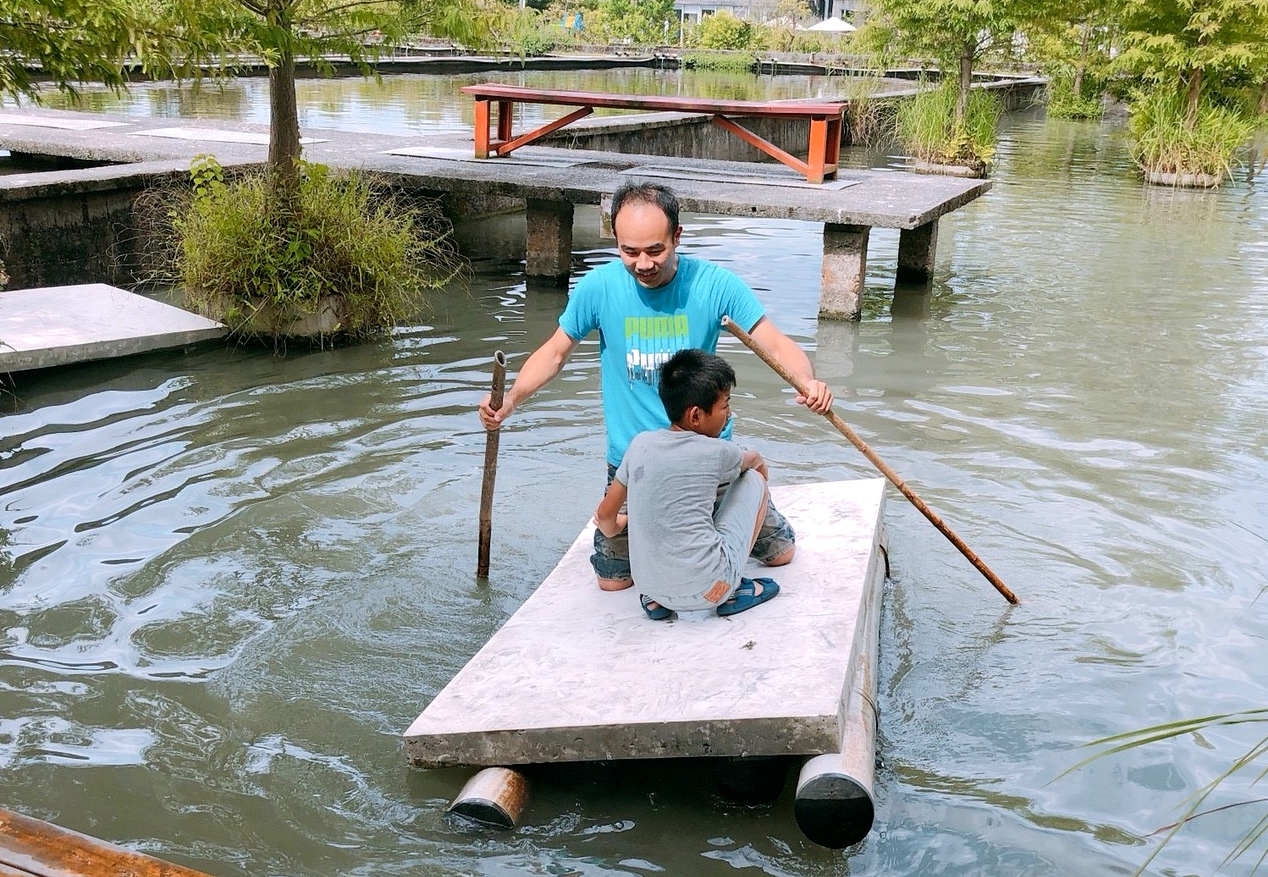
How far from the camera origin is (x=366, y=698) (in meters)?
4.04

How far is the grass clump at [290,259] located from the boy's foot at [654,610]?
4568mm

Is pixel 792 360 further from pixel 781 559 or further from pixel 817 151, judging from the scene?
pixel 817 151

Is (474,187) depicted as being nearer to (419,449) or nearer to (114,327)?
(114,327)

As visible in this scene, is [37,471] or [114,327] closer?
[37,471]

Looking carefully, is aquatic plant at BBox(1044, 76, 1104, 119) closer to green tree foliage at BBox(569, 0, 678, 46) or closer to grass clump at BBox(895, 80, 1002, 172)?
grass clump at BBox(895, 80, 1002, 172)

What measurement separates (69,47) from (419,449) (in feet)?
8.12

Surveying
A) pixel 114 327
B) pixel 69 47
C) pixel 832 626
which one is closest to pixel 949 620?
pixel 832 626

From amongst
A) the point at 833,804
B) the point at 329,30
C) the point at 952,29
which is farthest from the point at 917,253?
the point at 952,29

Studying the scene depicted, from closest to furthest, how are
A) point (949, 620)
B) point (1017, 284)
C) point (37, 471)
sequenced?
point (949, 620) → point (37, 471) → point (1017, 284)

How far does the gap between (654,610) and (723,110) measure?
6671mm

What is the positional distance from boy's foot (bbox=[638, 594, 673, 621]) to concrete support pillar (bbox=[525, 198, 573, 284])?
6.54 m

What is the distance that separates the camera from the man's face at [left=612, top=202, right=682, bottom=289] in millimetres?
3844

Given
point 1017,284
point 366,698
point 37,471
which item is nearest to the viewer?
point 366,698

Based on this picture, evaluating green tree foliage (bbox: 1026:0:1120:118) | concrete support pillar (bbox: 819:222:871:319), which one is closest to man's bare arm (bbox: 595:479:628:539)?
concrete support pillar (bbox: 819:222:871:319)
